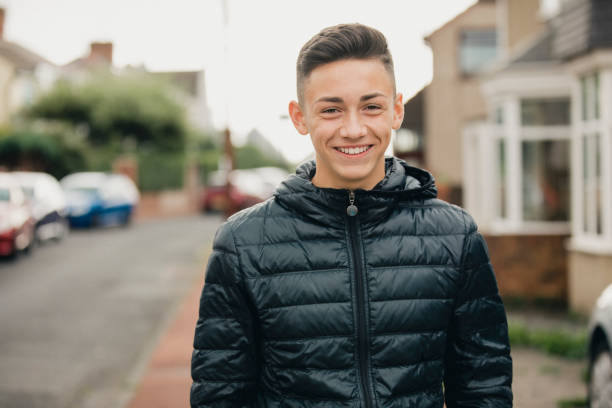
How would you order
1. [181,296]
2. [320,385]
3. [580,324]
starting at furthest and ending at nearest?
[181,296] < [580,324] < [320,385]

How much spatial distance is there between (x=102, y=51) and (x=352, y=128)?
52.3 m

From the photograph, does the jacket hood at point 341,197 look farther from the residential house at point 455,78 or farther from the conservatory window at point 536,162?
the residential house at point 455,78

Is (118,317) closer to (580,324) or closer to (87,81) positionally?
(580,324)

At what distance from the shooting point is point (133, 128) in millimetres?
36969

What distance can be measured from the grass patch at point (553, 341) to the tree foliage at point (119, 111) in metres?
30.2

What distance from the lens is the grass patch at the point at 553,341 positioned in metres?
7.61

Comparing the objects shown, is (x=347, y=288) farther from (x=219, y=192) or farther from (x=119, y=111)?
(x=119, y=111)

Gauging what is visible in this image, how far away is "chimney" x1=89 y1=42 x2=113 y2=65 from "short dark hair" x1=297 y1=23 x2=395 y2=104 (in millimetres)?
51460

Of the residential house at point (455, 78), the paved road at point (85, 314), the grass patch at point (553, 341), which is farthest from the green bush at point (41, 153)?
the grass patch at point (553, 341)

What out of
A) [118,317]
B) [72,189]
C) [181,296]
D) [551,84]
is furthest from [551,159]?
[72,189]

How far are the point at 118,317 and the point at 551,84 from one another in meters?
7.80

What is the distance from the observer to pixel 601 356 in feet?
15.3

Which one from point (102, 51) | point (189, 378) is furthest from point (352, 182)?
point (102, 51)

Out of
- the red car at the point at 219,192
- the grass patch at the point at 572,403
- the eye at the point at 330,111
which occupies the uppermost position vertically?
the eye at the point at 330,111
